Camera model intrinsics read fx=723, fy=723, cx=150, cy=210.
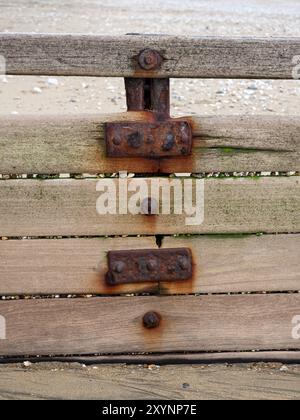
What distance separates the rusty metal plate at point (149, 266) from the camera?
10.1 feet

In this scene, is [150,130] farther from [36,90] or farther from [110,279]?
[36,90]

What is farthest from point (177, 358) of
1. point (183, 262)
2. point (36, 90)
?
point (36, 90)

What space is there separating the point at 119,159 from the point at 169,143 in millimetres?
216

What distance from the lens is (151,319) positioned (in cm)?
319

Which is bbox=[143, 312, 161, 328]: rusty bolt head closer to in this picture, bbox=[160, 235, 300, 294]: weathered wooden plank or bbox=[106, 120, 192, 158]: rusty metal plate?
bbox=[160, 235, 300, 294]: weathered wooden plank

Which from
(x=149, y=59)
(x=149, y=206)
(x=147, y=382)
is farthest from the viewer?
(x=147, y=382)

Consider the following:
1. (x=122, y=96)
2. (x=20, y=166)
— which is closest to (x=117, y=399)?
(x=20, y=166)

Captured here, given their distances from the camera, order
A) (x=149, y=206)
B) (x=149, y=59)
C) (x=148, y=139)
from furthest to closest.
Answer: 1. (x=149, y=206)
2. (x=148, y=139)
3. (x=149, y=59)

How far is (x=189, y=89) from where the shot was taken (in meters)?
10.3

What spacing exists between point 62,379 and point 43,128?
116 centimetres

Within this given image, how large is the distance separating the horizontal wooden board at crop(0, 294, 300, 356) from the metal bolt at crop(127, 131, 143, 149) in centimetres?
70

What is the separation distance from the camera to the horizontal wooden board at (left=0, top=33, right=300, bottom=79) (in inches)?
108

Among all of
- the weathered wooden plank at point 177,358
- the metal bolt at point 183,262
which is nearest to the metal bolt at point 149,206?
the metal bolt at point 183,262

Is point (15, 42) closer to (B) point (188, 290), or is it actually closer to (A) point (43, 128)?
(A) point (43, 128)
